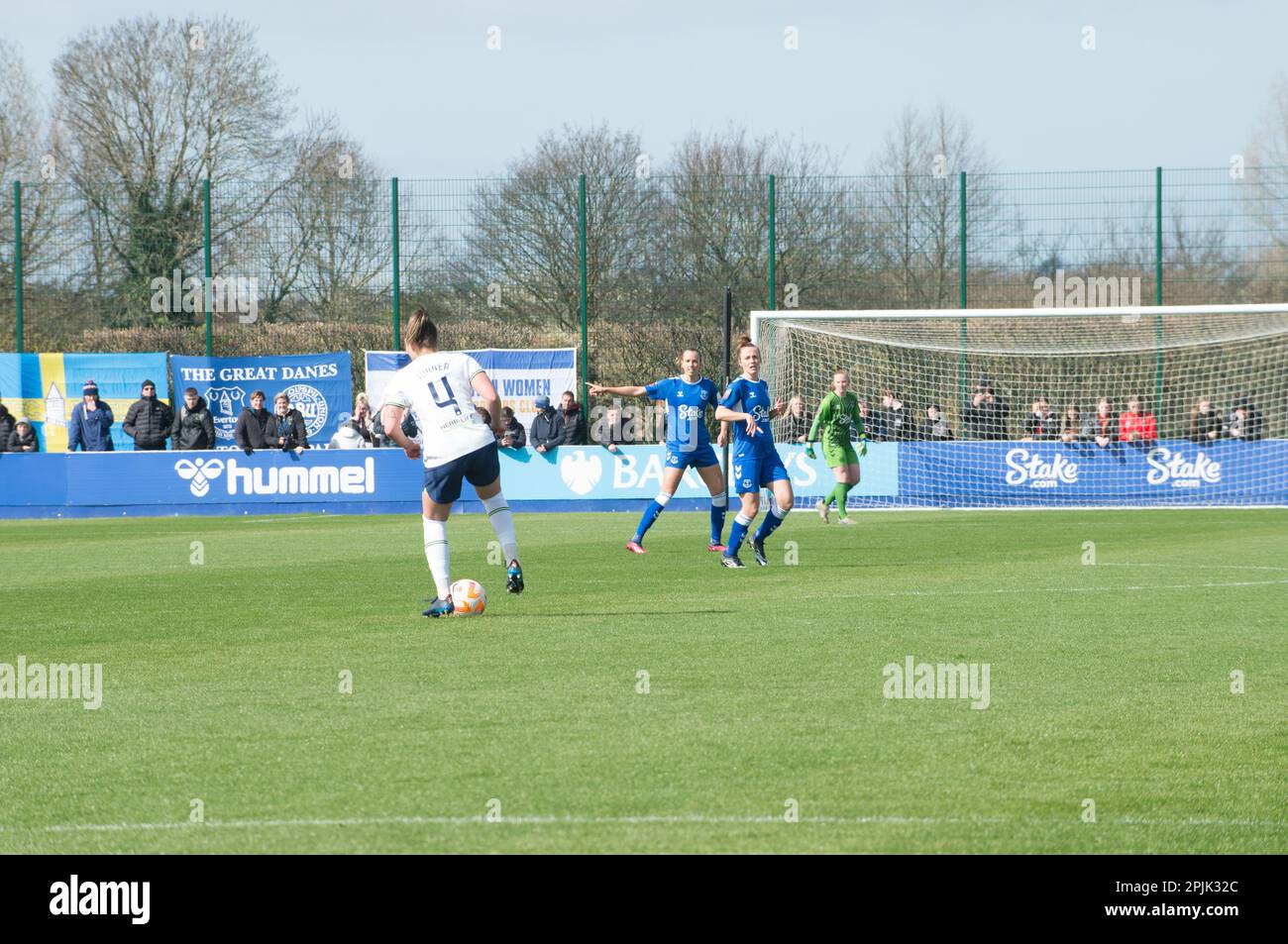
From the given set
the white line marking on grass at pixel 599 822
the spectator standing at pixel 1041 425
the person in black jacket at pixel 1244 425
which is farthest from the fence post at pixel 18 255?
the white line marking on grass at pixel 599 822

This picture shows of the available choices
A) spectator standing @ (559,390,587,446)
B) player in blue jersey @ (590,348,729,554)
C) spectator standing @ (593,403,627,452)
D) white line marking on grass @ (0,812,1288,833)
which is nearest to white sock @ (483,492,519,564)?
player in blue jersey @ (590,348,729,554)

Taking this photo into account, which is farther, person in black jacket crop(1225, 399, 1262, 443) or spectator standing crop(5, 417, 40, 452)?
spectator standing crop(5, 417, 40, 452)

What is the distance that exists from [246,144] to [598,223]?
1933cm

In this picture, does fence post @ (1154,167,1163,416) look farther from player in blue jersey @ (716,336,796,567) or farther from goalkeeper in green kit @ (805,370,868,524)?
player in blue jersey @ (716,336,796,567)

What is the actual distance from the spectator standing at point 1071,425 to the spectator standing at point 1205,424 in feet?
6.13

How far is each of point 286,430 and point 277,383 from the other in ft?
7.10

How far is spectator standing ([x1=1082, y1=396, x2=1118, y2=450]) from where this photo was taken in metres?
26.0

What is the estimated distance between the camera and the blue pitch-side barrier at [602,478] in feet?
83.9

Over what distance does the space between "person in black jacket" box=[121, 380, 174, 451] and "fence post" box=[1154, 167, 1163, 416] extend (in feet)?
57.8

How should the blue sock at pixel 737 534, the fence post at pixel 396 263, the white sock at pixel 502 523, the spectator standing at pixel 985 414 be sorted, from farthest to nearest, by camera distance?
the fence post at pixel 396 263 < the spectator standing at pixel 985 414 < the blue sock at pixel 737 534 < the white sock at pixel 502 523

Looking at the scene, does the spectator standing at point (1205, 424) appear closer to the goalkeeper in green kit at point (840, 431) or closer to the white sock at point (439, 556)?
the goalkeeper in green kit at point (840, 431)

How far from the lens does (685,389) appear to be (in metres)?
17.3
